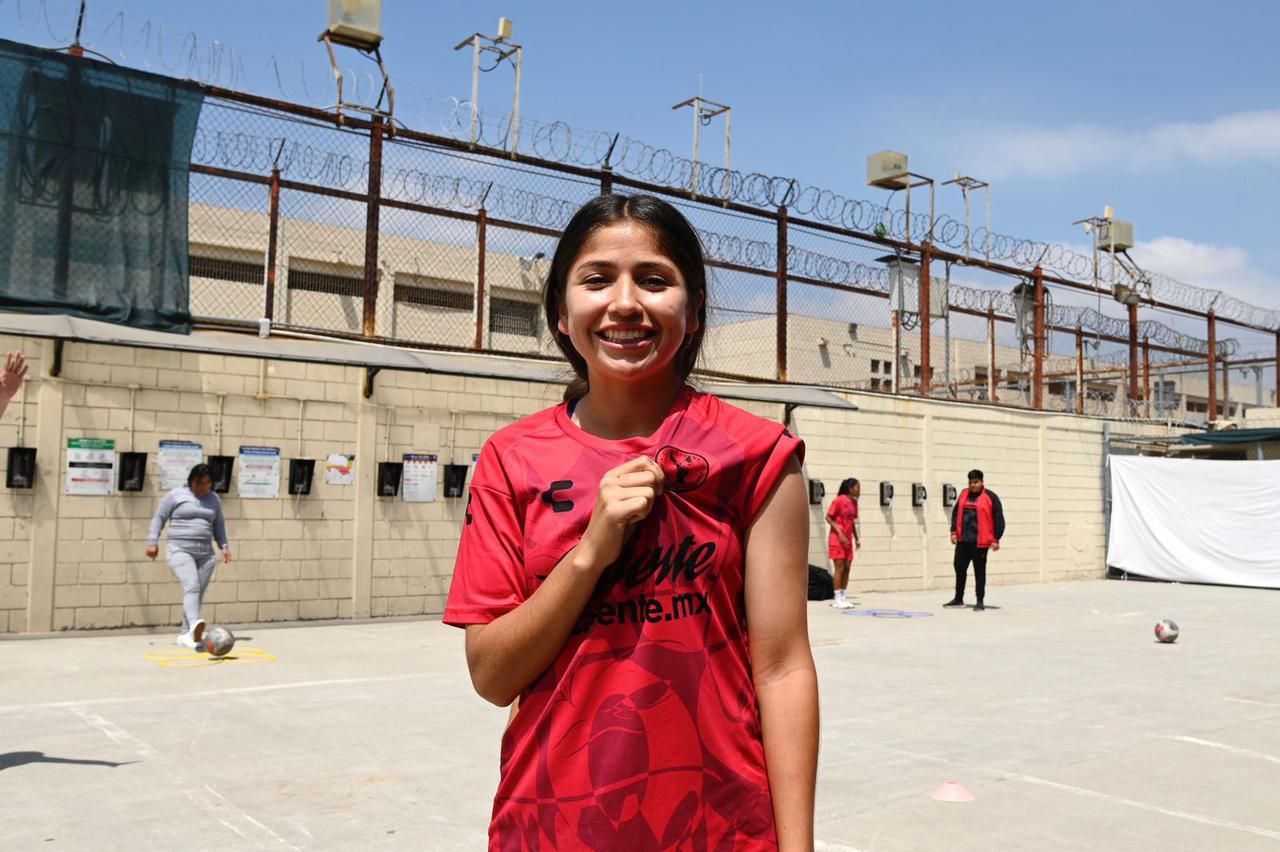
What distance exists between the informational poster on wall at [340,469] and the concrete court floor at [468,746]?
182 centimetres

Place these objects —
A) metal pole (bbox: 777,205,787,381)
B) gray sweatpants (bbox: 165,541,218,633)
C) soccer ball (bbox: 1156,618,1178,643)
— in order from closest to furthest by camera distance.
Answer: gray sweatpants (bbox: 165,541,218,633)
soccer ball (bbox: 1156,618,1178,643)
metal pole (bbox: 777,205,787,381)

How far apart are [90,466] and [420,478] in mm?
3400

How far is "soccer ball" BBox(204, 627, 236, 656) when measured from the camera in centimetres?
897

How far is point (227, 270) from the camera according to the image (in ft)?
71.1

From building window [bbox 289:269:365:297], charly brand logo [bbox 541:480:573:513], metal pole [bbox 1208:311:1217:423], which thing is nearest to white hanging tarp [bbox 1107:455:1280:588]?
metal pole [bbox 1208:311:1217:423]

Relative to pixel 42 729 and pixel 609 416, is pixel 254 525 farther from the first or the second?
pixel 609 416

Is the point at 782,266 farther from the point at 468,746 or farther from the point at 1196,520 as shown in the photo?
the point at 468,746

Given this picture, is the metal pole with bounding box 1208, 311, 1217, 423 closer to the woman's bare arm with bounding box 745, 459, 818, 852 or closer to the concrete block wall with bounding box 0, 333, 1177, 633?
the concrete block wall with bounding box 0, 333, 1177, 633

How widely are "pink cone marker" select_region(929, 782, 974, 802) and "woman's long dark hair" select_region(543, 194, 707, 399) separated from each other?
3.93 meters

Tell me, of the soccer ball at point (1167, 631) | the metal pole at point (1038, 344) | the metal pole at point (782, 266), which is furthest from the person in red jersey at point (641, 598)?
the metal pole at point (1038, 344)

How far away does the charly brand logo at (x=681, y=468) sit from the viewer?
157 centimetres

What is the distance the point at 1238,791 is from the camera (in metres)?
5.40

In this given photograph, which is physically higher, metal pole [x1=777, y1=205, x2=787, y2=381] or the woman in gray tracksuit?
metal pole [x1=777, y1=205, x2=787, y2=381]

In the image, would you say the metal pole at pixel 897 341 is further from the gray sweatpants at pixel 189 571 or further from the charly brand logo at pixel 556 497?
the charly brand logo at pixel 556 497
